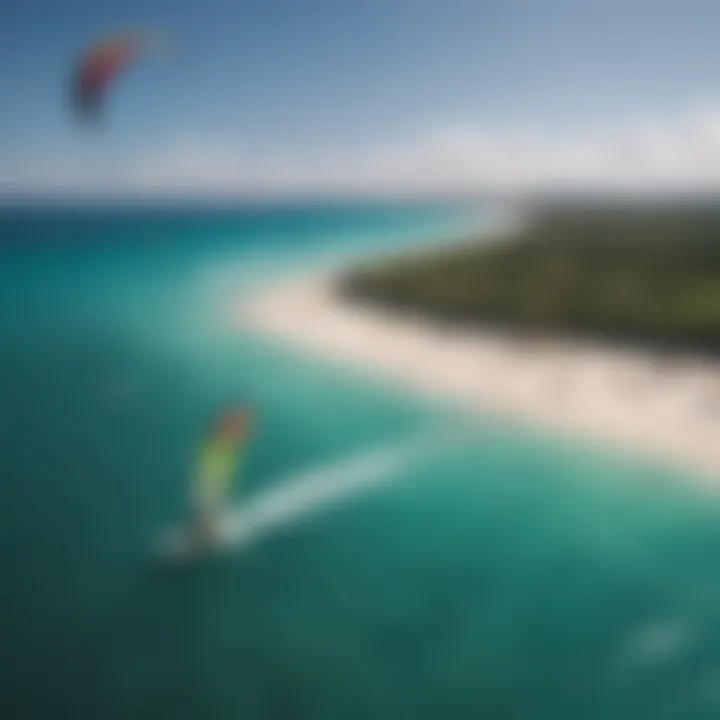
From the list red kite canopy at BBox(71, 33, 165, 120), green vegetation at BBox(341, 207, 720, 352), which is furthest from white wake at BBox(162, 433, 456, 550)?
red kite canopy at BBox(71, 33, 165, 120)

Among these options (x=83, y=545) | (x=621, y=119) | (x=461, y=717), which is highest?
(x=621, y=119)

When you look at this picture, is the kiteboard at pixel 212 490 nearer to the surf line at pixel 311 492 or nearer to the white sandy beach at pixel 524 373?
the surf line at pixel 311 492

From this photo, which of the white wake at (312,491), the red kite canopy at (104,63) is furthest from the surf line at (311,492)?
the red kite canopy at (104,63)

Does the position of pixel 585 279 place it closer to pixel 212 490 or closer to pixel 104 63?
pixel 212 490

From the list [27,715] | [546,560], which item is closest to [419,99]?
A: [546,560]

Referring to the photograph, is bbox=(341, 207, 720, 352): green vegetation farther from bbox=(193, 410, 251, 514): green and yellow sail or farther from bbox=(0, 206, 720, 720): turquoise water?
bbox=(193, 410, 251, 514): green and yellow sail

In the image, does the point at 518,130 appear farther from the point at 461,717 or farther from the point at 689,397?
the point at 461,717
